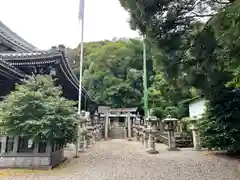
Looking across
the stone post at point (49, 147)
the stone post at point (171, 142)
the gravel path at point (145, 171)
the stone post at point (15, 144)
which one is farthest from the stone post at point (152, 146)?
the stone post at point (15, 144)

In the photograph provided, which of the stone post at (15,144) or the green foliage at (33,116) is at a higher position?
the green foliage at (33,116)

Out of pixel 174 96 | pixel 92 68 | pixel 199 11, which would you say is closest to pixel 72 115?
pixel 174 96

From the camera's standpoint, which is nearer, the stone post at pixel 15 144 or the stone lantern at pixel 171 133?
the stone post at pixel 15 144

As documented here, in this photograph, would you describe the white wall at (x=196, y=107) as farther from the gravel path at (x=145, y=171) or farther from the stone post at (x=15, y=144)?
the stone post at (x=15, y=144)

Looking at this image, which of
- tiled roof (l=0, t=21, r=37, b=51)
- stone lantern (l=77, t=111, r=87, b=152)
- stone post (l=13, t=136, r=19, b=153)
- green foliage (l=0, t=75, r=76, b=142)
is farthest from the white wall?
stone post (l=13, t=136, r=19, b=153)

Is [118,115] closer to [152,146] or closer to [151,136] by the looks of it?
[151,136]

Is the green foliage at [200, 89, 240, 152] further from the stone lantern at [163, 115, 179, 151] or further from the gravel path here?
the stone lantern at [163, 115, 179, 151]

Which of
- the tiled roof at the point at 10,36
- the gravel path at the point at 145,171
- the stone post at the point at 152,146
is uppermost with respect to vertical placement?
the tiled roof at the point at 10,36

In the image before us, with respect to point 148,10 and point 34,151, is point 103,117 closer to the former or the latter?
point 34,151

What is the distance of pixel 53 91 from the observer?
19.1ft

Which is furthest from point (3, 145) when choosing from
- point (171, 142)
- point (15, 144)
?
point (171, 142)

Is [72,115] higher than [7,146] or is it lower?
higher

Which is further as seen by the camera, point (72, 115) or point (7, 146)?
point (72, 115)

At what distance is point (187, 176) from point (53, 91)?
3991mm
